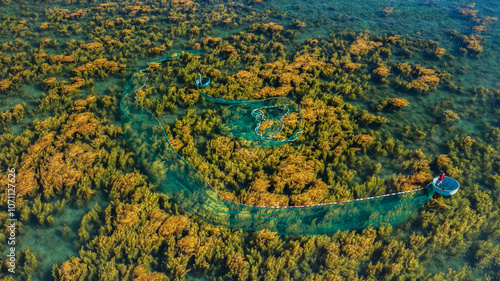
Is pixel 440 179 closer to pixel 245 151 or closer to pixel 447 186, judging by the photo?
pixel 447 186

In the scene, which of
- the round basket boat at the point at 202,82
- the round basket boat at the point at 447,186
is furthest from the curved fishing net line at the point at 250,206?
the round basket boat at the point at 202,82

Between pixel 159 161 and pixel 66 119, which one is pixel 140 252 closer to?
pixel 159 161

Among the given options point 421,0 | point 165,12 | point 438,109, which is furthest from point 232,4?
point 438,109

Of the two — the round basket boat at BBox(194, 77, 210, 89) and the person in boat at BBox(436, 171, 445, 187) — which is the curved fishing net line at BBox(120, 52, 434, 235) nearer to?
the person in boat at BBox(436, 171, 445, 187)

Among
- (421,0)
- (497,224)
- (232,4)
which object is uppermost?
(421,0)

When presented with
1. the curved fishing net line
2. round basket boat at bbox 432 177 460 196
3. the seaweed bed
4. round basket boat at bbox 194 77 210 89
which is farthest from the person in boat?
round basket boat at bbox 194 77 210 89

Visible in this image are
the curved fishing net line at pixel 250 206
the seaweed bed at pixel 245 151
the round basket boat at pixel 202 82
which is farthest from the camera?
the round basket boat at pixel 202 82

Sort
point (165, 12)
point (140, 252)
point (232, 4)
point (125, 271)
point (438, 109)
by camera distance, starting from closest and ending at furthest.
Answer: point (125, 271), point (140, 252), point (438, 109), point (165, 12), point (232, 4)

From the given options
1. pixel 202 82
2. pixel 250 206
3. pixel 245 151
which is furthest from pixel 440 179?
pixel 202 82

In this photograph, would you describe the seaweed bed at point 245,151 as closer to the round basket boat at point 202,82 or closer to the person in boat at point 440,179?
the round basket boat at point 202,82
